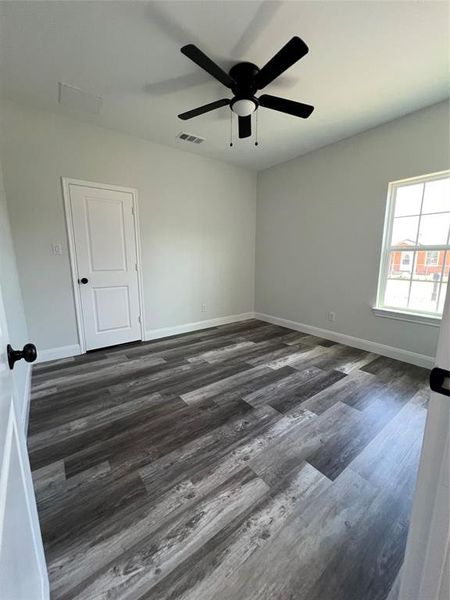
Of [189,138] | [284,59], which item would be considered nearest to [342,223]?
[284,59]

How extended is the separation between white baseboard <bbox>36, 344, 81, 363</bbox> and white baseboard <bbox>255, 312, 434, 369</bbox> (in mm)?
3186

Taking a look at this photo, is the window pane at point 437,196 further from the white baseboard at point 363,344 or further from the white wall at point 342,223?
the white baseboard at point 363,344

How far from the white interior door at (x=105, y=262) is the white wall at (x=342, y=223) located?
2.42 metres

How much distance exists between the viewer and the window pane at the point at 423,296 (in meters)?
2.78

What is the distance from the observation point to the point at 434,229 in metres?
2.71

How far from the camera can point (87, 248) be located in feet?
10.2

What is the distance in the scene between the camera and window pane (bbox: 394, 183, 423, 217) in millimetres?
2818

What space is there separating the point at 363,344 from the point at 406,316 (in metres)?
0.65

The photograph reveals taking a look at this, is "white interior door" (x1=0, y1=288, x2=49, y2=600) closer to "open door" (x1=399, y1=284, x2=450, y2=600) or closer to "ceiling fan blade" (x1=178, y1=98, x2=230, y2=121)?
"open door" (x1=399, y1=284, x2=450, y2=600)

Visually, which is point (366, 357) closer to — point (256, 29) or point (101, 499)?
point (101, 499)

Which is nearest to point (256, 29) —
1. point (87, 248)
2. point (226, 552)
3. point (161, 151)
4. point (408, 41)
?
point (408, 41)

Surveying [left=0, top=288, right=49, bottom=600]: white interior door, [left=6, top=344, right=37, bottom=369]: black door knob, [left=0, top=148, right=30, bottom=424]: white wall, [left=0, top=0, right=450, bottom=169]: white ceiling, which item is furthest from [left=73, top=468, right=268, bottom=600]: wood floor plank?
[left=0, top=0, right=450, bottom=169]: white ceiling

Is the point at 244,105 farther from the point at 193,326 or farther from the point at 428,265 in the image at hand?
the point at 193,326

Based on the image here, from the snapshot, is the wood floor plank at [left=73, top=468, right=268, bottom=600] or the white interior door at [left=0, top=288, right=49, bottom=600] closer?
the white interior door at [left=0, top=288, right=49, bottom=600]
